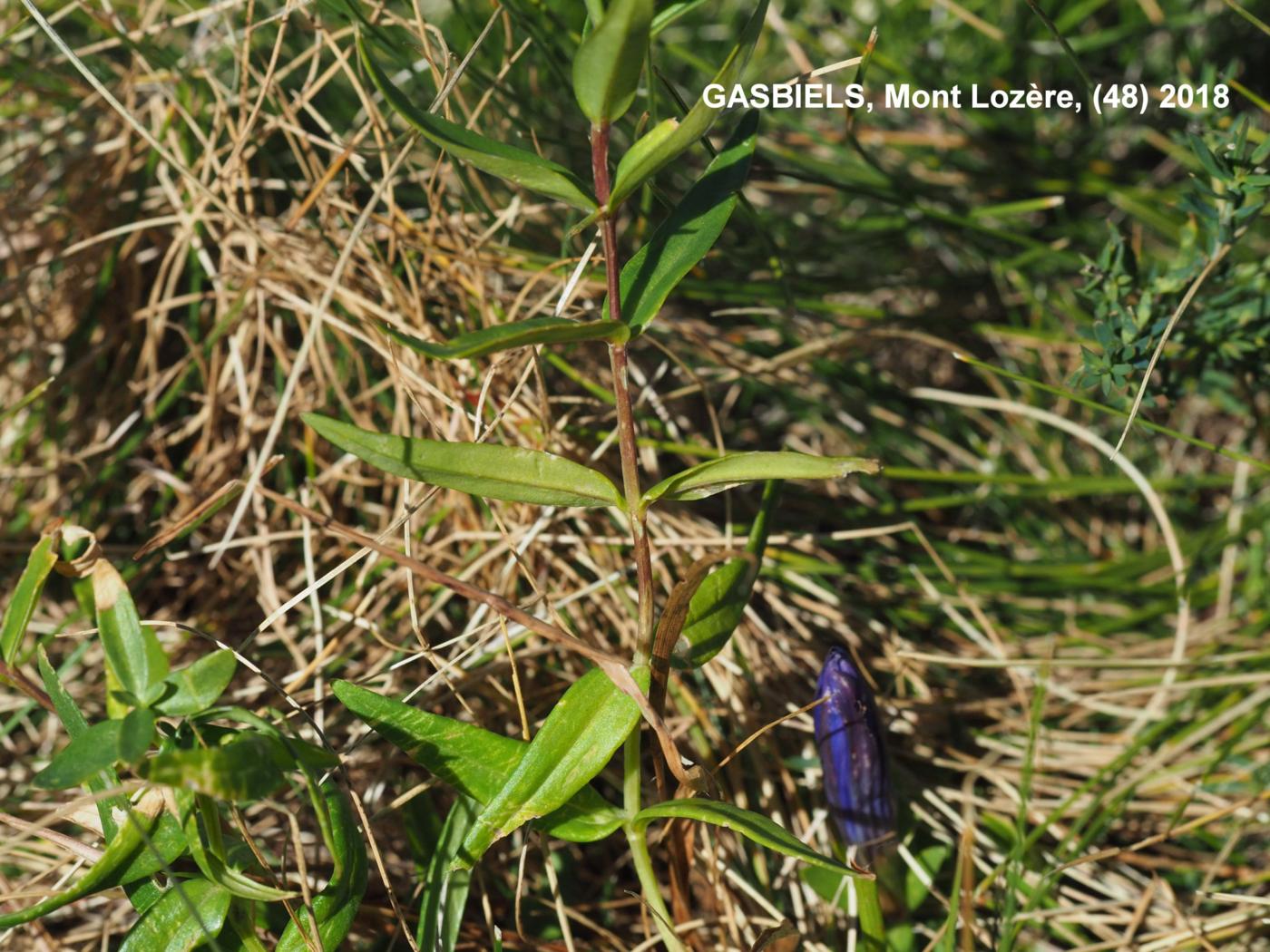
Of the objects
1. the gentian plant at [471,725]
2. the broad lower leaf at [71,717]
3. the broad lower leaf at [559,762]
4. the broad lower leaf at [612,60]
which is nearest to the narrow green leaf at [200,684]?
the gentian plant at [471,725]

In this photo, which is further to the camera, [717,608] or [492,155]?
[717,608]

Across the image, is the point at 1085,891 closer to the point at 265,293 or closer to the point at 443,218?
the point at 443,218

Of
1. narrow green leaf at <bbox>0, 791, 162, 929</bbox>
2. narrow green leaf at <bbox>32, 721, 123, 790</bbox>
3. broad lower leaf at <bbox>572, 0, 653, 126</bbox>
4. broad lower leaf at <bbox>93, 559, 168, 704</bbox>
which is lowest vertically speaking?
narrow green leaf at <bbox>0, 791, 162, 929</bbox>

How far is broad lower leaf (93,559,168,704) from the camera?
76cm

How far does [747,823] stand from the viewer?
798 mm

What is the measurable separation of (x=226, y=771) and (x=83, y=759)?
0.11m

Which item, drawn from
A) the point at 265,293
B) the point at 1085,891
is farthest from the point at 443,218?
the point at 1085,891

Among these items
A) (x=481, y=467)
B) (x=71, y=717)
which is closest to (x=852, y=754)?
(x=481, y=467)

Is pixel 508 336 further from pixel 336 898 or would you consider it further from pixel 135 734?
pixel 336 898

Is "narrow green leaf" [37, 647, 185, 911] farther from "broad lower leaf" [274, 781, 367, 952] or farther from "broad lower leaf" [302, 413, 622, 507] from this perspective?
"broad lower leaf" [302, 413, 622, 507]

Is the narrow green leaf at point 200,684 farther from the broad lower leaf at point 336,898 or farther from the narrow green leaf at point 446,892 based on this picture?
the narrow green leaf at point 446,892

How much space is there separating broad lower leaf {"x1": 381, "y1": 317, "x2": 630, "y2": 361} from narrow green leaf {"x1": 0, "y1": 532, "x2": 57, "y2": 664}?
0.36 metres

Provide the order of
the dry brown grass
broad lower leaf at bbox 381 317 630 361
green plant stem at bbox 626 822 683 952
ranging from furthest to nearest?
the dry brown grass
green plant stem at bbox 626 822 683 952
broad lower leaf at bbox 381 317 630 361

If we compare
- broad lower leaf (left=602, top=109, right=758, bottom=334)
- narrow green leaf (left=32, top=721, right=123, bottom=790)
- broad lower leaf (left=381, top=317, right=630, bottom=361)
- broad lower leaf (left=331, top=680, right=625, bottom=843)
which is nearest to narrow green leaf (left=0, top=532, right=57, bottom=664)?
narrow green leaf (left=32, top=721, right=123, bottom=790)
